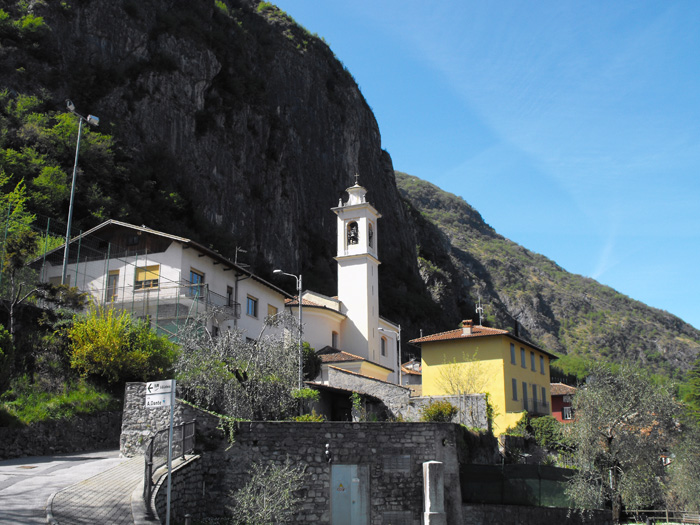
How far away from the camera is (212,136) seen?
72.6m

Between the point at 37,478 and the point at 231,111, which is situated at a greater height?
the point at 231,111

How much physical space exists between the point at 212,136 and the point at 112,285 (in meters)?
41.9

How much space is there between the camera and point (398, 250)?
104 metres

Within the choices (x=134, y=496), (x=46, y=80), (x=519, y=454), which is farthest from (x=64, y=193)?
(x=134, y=496)

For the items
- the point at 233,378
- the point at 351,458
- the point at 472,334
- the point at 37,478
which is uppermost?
the point at 472,334

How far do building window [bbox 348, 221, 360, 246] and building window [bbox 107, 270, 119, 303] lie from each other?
21.7m

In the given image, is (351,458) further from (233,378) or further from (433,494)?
(233,378)

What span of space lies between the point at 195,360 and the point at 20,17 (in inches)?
2075

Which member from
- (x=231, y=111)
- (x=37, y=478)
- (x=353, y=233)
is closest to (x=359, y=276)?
(x=353, y=233)

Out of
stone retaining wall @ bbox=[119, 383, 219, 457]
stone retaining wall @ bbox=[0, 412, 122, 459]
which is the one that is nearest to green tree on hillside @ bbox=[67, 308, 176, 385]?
stone retaining wall @ bbox=[0, 412, 122, 459]

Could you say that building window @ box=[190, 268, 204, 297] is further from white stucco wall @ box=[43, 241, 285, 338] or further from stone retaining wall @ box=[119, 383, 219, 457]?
stone retaining wall @ box=[119, 383, 219, 457]

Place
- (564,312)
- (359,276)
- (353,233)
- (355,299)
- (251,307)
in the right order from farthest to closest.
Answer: (564,312) < (353,233) < (359,276) < (355,299) < (251,307)

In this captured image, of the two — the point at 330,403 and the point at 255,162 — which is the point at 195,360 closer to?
the point at 330,403

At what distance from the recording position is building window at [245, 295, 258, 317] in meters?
38.6
